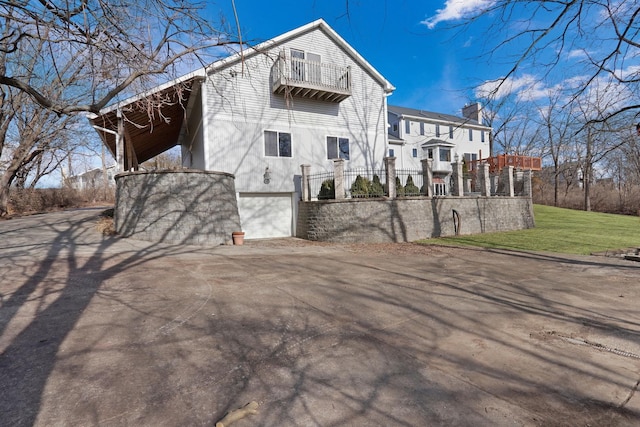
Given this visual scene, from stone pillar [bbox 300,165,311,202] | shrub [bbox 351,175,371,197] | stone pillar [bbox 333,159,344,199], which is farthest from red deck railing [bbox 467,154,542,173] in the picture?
stone pillar [bbox 300,165,311,202]

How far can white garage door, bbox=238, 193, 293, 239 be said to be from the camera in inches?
562

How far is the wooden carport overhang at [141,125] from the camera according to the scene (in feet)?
33.1

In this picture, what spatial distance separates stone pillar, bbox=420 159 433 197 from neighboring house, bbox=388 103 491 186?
12.7m

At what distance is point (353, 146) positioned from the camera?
53.7ft

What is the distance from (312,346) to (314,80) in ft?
44.4

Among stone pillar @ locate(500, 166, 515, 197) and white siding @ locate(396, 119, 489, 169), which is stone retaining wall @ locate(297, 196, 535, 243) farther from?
white siding @ locate(396, 119, 489, 169)

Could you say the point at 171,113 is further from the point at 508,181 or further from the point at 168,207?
the point at 508,181

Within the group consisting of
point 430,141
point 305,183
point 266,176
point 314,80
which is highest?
point 314,80

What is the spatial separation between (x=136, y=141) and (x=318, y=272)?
1536cm

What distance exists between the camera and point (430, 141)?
98.6ft

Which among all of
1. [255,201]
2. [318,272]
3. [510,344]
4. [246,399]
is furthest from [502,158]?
[246,399]

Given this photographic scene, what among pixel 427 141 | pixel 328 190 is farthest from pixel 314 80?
pixel 427 141

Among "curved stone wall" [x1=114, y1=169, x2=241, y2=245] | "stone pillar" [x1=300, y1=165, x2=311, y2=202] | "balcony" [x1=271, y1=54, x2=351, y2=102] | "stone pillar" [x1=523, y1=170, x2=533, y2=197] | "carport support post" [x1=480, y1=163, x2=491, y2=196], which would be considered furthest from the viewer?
"stone pillar" [x1=523, y1=170, x2=533, y2=197]

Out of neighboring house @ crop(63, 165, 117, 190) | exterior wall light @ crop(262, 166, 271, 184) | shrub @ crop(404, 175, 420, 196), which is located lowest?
shrub @ crop(404, 175, 420, 196)
